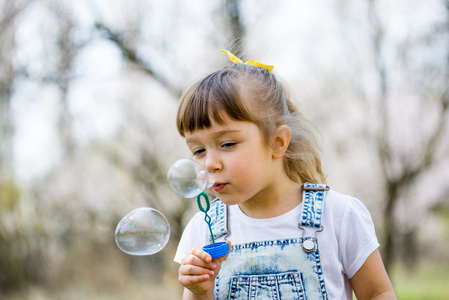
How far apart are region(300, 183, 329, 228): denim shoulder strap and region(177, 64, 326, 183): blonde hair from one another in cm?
11

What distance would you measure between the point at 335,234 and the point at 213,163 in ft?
1.55

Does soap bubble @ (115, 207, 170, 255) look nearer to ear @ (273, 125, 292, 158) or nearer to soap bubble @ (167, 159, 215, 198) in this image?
soap bubble @ (167, 159, 215, 198)

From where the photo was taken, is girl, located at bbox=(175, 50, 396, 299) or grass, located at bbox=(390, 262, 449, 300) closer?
girl, located at bbox=(175, 50, 396, 299)

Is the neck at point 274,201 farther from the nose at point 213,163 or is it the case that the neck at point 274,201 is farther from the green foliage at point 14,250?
the green foliage at point 14,250

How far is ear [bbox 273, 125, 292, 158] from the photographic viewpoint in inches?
66.7

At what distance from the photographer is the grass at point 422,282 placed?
7779 millimetres

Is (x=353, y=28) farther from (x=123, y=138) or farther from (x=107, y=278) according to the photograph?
(x=107, y=278)

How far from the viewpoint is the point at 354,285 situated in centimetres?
159

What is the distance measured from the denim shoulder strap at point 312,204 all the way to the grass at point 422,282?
6121 millimetres

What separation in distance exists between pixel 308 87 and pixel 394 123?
1.38 meters

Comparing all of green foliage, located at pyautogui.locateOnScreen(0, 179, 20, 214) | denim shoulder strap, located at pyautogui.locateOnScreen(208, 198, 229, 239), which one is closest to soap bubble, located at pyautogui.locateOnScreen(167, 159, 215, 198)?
→ denim shoulder strap, located at pyautogui.locateOnScreen(208, 198, 229, 239)

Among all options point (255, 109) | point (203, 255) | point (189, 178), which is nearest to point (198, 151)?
point (189, 178)

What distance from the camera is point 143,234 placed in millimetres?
1795

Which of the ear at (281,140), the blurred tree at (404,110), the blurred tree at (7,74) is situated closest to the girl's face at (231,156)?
the ear at (281,140)
